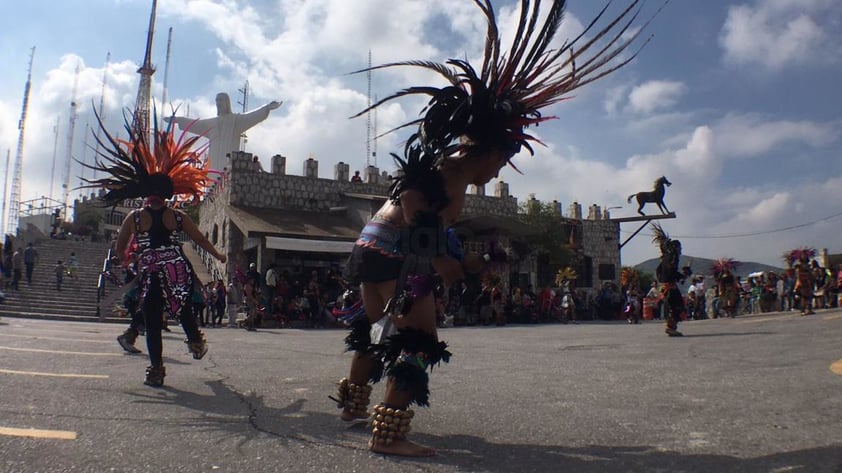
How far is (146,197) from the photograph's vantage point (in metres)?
5.23

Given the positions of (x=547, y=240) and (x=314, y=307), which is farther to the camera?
(x=547, y=240)

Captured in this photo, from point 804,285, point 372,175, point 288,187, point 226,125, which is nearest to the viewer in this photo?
point 804,285

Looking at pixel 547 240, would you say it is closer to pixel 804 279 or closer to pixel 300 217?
pixel 300 217

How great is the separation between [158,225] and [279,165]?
21.3 meters

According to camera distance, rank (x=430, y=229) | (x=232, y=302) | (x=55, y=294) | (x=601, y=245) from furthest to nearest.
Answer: (x=601, y=245) → (x=55, y=294) → (x=232, y=302) → (x=430, y=229)

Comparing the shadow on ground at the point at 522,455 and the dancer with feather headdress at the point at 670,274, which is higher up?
the dancer with feather headdress at the point at 670,274

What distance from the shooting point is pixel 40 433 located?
288 cm

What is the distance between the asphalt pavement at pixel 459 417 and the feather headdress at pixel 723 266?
12451 millimetres

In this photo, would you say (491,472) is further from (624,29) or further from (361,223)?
(361,223)

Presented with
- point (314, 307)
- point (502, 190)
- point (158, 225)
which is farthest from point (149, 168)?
point (502, 190)

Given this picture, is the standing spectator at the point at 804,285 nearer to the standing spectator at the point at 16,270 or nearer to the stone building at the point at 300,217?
the stone building at the point at 300,217

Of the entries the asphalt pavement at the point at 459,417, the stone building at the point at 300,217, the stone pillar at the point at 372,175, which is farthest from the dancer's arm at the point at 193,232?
the stone pillar at the point at 372,175

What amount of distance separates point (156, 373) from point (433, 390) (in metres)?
2.08

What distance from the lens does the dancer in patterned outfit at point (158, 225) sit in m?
4.75
